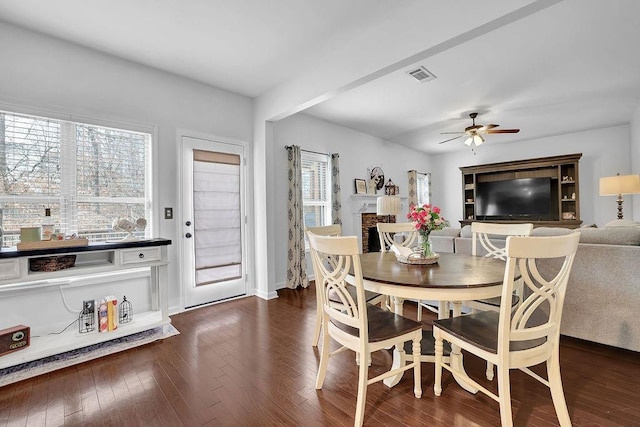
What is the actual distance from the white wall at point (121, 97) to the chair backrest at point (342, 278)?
2374 mm

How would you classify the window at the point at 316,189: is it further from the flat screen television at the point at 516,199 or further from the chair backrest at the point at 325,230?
the flat screen television at the point at 516,199

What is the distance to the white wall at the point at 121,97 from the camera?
258 centimetres

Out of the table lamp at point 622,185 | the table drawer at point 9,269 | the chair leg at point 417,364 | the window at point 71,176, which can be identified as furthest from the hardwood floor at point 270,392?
the table lamp at point 622,185

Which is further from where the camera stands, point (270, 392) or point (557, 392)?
point (270, 392)

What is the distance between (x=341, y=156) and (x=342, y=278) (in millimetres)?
4056

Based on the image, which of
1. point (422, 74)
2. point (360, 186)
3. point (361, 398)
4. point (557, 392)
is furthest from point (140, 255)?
point (360, 186)

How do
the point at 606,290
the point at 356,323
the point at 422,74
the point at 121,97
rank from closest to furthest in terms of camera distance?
the point at 356,323 → the point at 606,290 → the point at 121,97 → the point at 422,74

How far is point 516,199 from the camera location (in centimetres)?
673

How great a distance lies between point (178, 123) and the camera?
350cm

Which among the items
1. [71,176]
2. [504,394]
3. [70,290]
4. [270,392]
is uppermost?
[71,176]

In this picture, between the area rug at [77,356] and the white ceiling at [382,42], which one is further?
the white ceiling at [382,42]

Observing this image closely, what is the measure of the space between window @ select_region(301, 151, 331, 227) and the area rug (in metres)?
2.72

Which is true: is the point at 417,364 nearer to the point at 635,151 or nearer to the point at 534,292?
A: the point at 534,292

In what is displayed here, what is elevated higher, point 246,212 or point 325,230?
point 246,212
